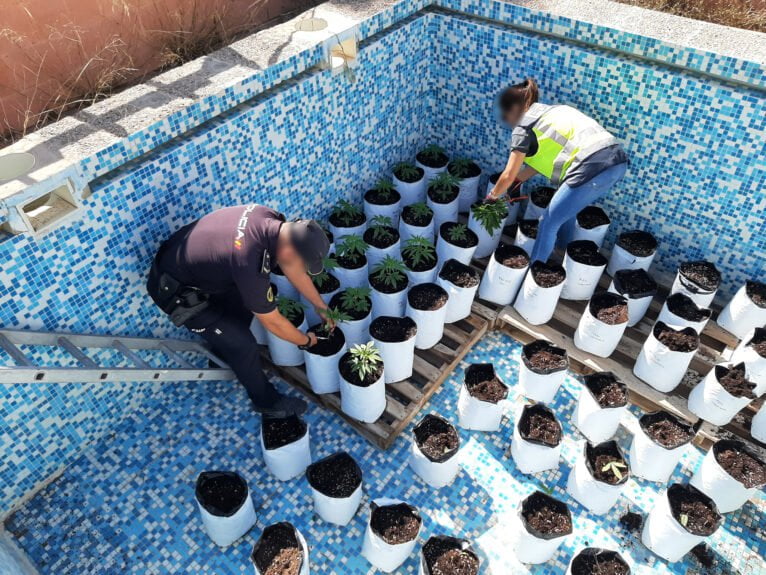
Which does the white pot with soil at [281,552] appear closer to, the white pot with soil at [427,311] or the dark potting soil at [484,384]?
the dark potting soil at [484,384]

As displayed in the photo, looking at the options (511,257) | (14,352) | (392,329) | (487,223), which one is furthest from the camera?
(487,223)

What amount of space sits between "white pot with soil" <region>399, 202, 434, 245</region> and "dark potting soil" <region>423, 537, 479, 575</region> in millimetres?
2636

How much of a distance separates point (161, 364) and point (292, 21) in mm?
2955

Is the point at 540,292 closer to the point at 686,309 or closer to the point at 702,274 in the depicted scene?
the point at 686,309

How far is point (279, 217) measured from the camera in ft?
11.9

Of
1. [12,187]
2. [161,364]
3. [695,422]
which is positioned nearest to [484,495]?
[695,422]

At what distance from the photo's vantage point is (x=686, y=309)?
4301 millimetres

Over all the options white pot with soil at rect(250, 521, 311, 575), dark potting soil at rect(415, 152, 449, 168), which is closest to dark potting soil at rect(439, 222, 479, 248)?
dark potting soil at rect(415, 152, 449, 168)

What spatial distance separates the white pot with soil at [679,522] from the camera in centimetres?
325

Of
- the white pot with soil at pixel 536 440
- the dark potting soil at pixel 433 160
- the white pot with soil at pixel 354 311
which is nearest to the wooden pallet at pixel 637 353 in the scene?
the white pot with soil at pixel 536 440

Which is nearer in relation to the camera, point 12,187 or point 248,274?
point 12,187

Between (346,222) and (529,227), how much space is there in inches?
64.4

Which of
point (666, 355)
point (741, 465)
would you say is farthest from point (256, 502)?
point (741, 465)

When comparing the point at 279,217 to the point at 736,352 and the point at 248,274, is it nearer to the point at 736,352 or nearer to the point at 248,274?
the point at 248,274
